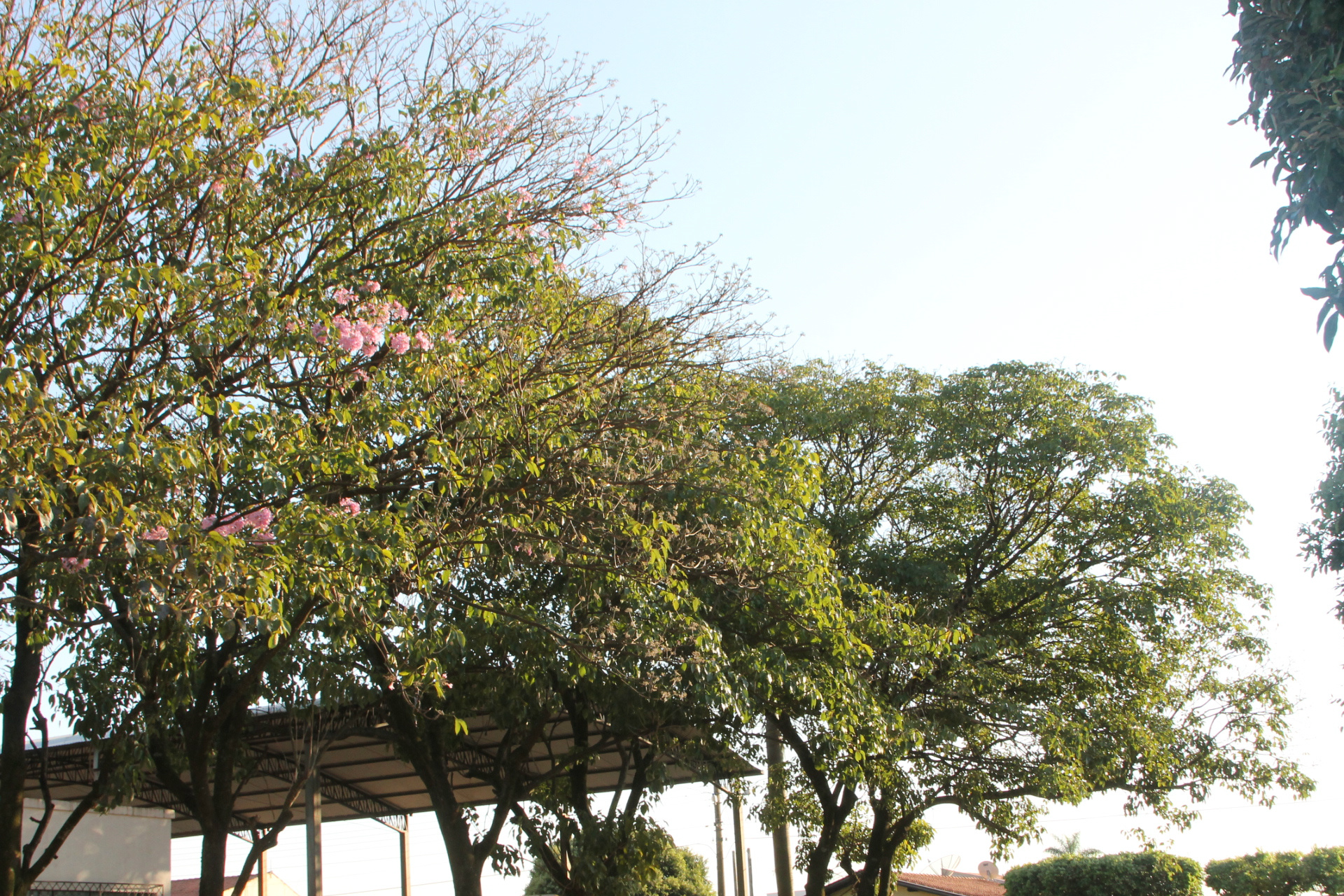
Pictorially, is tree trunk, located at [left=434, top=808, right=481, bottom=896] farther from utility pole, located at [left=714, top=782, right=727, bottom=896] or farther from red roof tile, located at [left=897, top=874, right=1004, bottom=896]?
red roof tile, located at [left=897, top=874, right=1004, bottom=896]

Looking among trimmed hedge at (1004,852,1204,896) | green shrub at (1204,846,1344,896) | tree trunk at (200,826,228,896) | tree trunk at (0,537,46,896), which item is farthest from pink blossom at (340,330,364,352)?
green shrub at (1204,846,1344,896)

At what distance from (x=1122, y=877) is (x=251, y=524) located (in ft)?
60.7

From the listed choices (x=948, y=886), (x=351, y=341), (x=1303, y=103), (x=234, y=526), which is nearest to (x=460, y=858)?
(x=234, y=526)

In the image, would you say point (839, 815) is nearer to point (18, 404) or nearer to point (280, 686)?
point (280, 686)

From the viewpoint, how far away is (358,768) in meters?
17.4

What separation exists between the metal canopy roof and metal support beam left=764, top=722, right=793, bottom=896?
49 cm

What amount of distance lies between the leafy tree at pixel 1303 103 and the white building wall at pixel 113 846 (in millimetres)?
14189

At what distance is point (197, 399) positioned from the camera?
6.00 metres

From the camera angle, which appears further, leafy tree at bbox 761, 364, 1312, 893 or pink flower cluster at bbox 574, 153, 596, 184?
leafy tree at bbox 761, 364, 1312, 893

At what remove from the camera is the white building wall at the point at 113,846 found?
45.8ft

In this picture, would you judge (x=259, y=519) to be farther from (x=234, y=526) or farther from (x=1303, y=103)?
(x=1303, y=103)

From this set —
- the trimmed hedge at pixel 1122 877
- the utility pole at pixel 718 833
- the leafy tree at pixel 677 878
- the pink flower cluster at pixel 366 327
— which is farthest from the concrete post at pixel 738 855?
the pink flower cluster at pixel 366 327

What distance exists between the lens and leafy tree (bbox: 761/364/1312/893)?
14344 mm

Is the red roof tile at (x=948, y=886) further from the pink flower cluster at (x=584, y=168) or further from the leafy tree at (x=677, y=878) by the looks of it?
the pink flower cluster at (x=584, y=168)
